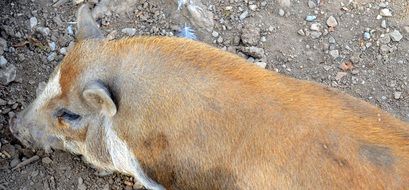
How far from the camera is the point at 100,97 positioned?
4113mm

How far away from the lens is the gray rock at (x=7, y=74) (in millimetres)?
5195

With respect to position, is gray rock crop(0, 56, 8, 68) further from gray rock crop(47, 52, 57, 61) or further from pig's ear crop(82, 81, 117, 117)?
pig's ear crop(82, 81, 117, 117)

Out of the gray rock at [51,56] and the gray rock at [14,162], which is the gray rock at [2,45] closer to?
the gray rock at [51,56]

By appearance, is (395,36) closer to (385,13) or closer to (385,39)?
(385,39)

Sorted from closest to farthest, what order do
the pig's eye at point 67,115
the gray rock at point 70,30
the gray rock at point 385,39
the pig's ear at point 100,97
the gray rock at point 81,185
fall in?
the pig's ear at point 100,97 < the pig's eye at point 67,115 < the gray rock at point 81,185 < the gray rock at point 70,30 < the gray rock at point 385,39

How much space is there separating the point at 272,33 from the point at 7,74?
1.75 metres

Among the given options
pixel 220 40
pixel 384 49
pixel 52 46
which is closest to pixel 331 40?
pixel 384 49

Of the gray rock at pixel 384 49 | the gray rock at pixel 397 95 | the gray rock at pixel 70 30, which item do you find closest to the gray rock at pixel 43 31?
the gray rock at pixel 70 30

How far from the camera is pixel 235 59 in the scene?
427cm

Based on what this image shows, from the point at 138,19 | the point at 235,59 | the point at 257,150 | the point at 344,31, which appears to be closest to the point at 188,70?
the point at 235,59

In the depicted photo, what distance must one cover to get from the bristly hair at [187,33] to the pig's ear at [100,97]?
1.31 m

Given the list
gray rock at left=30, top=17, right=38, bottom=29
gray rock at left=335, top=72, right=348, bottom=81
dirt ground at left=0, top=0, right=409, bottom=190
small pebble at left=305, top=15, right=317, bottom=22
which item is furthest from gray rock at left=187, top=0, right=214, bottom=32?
gray rock at left=30, top=17, right=38, bottom=29

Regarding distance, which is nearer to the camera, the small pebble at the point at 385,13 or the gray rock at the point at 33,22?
the gray rock at the point at 33,22

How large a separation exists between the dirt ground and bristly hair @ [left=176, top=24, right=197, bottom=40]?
A: 3 cm
